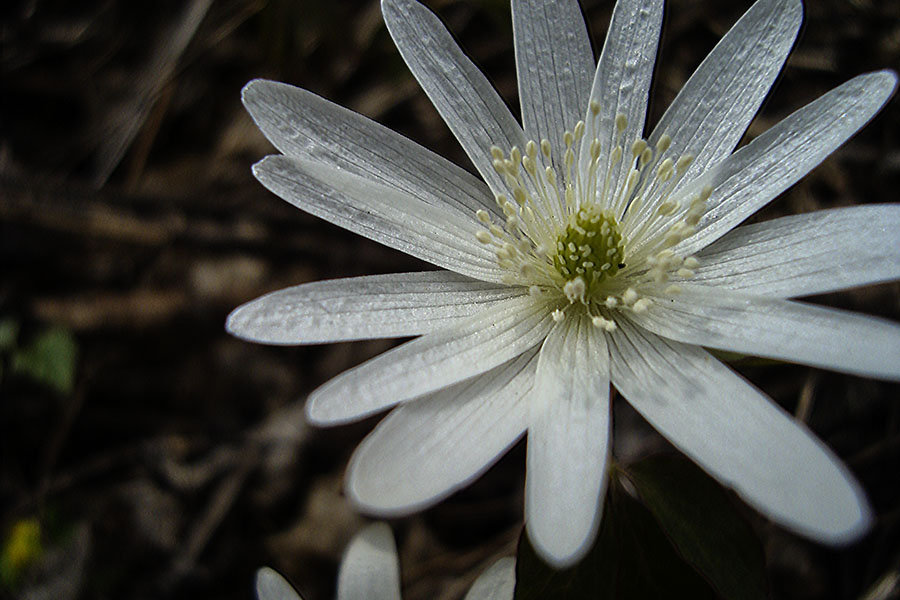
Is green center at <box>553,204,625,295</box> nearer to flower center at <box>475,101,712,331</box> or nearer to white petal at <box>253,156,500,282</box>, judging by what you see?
flower center at <box>475,101,712,331</box>

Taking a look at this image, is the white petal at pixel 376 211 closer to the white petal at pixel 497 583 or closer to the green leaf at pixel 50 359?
the white petal at pixel 497 583

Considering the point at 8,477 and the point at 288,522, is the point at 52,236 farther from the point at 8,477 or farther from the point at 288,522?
the point at 288,522

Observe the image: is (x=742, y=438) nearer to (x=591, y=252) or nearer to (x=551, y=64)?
(x=591, y=252)

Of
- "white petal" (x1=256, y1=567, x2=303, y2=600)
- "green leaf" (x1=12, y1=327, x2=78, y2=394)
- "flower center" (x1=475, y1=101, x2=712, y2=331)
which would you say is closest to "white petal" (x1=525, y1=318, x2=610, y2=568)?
"flower center" (x1=475, y1=101, x2=712, y2=331)

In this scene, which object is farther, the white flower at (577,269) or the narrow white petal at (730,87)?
the narrow white petal at (730,87)

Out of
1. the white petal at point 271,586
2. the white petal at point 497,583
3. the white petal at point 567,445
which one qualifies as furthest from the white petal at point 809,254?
the white petal at point 271,586
